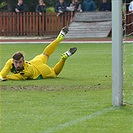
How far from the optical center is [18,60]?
14477 millimetres

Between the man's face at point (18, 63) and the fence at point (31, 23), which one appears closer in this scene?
the man's face at point (18, 63)

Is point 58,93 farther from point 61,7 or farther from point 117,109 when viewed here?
point 61,7

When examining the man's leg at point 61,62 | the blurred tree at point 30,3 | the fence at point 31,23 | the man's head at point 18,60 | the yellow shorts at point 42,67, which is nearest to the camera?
the man's head at point 18,60

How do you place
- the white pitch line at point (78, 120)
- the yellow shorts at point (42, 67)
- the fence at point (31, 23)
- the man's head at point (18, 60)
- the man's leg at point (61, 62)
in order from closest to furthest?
the white pitch line at point (78, 120), the man's head at point (18, 60), the yellow shorts at point (42, 67), the man's leg at point (61, 62), the fence at point (31, 23)

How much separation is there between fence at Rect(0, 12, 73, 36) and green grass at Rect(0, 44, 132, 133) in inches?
888

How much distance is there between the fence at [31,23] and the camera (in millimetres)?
39844

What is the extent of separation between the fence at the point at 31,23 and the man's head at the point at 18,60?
81.3 ft

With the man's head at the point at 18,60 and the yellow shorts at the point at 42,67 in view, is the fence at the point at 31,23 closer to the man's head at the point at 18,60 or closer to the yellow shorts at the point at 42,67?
the yellow shorts at the point at 42,67

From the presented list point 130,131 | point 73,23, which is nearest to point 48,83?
point 130,131

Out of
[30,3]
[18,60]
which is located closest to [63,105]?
[18,60]

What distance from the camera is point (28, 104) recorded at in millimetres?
11148

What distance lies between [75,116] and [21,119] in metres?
0.78

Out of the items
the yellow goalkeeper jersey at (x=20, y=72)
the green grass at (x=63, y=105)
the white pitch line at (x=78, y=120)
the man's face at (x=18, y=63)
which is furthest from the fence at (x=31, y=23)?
the white pitch line at (x=78, y=120)

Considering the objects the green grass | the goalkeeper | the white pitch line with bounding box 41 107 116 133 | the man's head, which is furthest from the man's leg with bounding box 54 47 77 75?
the white pitch line with bounding box 41 107 116 133
